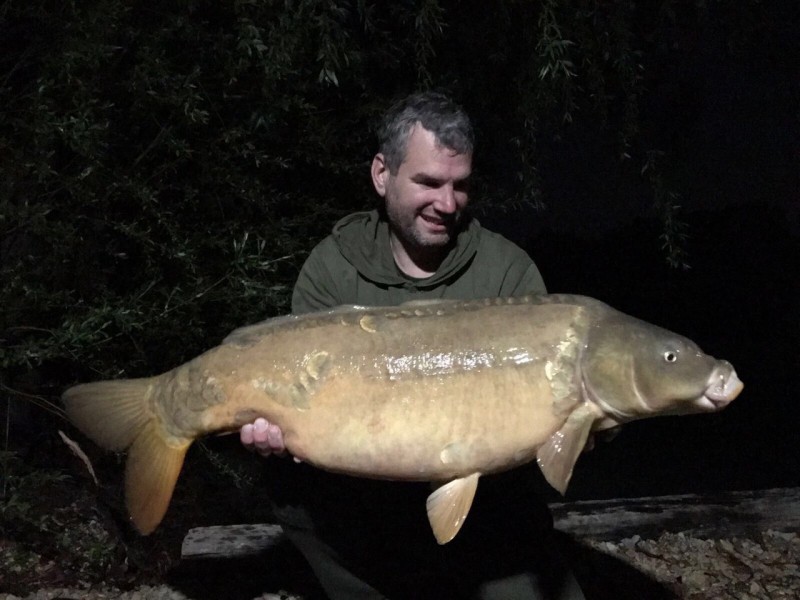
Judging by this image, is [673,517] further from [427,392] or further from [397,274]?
[427,392]

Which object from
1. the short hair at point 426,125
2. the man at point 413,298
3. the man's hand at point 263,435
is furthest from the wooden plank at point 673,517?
the short hair at point 426,125

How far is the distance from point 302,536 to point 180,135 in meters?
1.60

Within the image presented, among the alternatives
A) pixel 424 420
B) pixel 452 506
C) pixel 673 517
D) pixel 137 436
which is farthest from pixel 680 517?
pixel 137 436

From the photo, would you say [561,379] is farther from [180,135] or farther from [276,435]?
[180,135]

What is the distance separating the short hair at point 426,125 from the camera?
2.12 m

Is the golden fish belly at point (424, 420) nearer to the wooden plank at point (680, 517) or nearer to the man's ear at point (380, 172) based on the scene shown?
the man's ear at point (380, 172)

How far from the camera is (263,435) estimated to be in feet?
6.07

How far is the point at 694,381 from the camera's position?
5.56ft

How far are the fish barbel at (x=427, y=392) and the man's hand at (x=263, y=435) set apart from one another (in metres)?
0.02

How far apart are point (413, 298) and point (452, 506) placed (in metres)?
0.70

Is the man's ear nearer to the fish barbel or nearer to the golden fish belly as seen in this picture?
the fish barbel

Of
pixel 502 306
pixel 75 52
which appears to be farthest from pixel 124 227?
pixel 502 306

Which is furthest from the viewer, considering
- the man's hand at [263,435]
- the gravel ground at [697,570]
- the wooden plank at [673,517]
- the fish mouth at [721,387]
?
the wooden plank at [673,517]

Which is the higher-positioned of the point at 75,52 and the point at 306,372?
the point at 75,52
